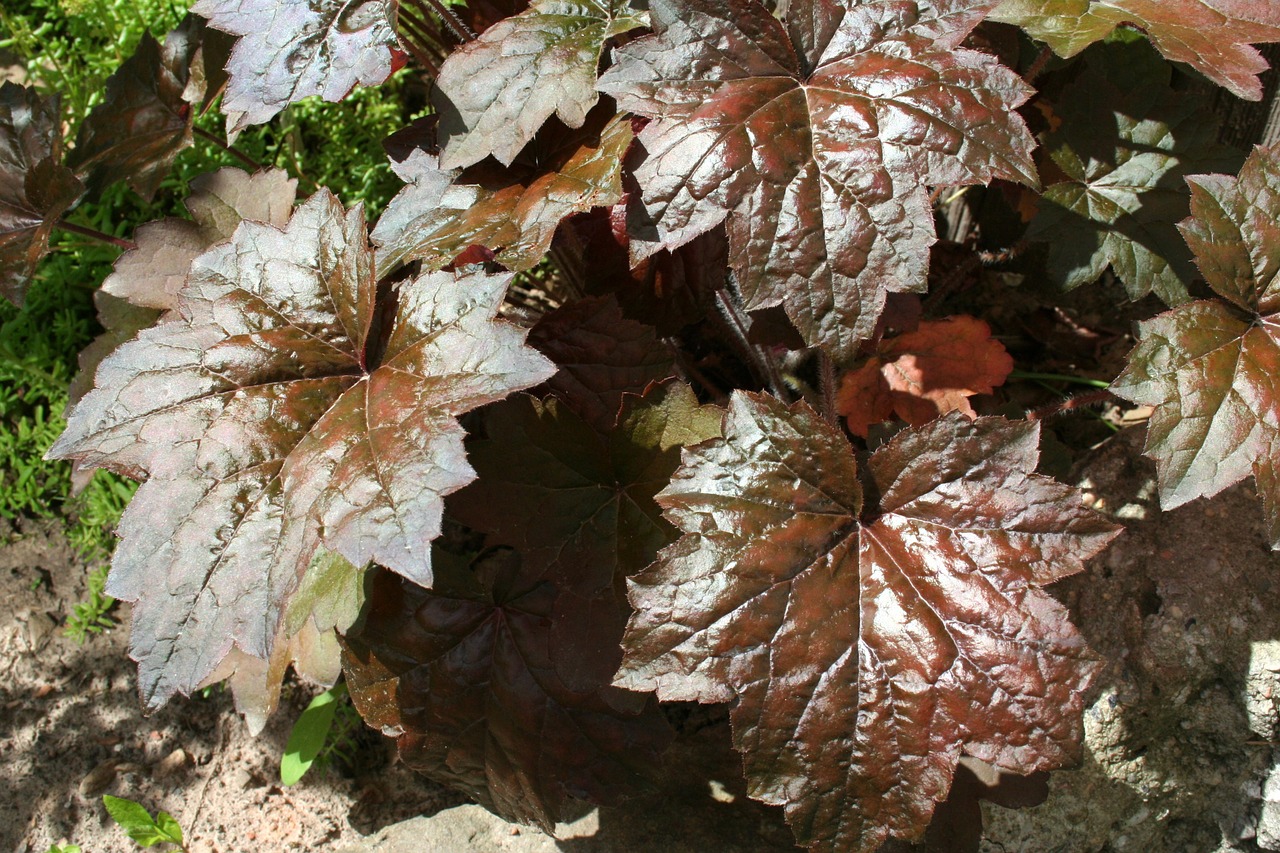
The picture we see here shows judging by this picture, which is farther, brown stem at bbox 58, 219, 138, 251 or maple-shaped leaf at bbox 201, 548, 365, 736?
brown stem at bbox 58, 219, 138, 251

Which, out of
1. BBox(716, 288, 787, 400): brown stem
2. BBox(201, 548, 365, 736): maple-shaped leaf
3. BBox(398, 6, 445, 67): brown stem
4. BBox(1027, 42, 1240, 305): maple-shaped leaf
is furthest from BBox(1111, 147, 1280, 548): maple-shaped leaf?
BBox(398, 6, 445, 67): brown stem

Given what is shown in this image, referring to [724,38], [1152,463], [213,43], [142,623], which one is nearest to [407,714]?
[142,623]

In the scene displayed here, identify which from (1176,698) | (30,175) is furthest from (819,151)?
(30,175)

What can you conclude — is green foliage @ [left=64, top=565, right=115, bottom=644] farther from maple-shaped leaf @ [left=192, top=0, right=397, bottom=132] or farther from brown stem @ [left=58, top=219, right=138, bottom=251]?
maple-shaped leaf @ [left=192, top=0, right=397, bottom=132]

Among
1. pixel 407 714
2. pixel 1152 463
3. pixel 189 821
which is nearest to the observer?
pixel 407 714

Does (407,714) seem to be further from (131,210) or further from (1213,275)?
(131,210)

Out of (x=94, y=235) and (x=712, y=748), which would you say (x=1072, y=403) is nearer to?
(x=712, y=748)
